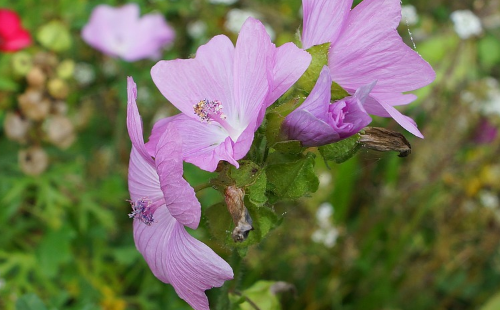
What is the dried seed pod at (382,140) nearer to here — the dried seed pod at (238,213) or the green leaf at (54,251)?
the dried seed pod at (238,213)

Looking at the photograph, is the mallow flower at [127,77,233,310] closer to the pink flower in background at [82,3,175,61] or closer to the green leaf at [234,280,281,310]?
the green leaf at [234,280,281,310]

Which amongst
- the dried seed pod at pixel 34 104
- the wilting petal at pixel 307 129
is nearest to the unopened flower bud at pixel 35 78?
the dried seed pod at pixel 34 104

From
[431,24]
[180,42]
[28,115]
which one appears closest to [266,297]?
[28,115]

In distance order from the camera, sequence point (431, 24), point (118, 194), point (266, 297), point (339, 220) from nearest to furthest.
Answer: point (266, 297)
point (118, 194)
point (339, 220)
point (431, 24)

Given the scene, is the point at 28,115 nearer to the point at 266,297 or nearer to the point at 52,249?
the point at 52,249

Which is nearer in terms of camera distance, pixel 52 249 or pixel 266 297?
pixel 266 297

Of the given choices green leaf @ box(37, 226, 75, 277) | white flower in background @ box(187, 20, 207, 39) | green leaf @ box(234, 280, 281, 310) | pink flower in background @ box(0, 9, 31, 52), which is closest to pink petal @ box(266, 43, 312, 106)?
green leaf @ box(234, 280, 281, 310)
